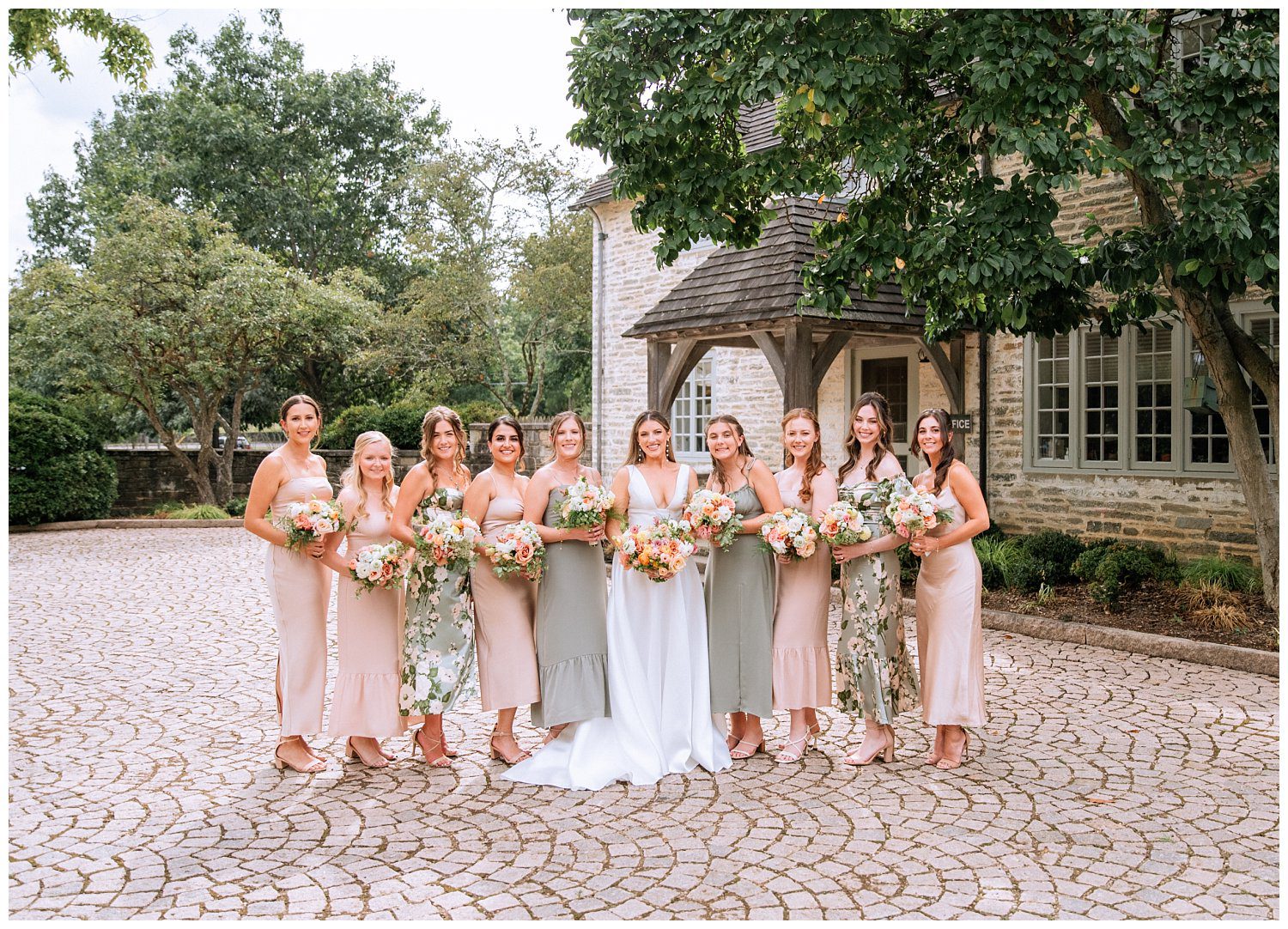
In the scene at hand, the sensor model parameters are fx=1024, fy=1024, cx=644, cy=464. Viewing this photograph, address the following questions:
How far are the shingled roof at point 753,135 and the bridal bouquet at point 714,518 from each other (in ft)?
34.9

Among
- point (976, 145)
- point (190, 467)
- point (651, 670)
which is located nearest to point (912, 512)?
point (651, 670)

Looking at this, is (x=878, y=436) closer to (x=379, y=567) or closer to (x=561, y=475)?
(x=561, y=475)

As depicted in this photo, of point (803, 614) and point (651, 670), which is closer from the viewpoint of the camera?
point (651, 670)

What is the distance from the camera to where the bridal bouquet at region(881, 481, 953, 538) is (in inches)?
222

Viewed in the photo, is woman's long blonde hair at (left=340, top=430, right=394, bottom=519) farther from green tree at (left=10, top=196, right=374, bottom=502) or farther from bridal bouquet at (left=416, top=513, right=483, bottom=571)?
green tree at (left=10, top=196, right=374, bottom=502)

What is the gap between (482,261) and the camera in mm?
27016

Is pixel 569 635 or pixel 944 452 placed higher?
pixel 944 452

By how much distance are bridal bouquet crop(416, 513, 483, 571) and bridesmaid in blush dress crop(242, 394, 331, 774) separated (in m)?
0.60

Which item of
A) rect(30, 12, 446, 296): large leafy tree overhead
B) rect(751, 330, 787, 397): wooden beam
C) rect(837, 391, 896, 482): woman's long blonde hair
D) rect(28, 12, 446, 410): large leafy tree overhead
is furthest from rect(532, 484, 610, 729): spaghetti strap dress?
rect(30, 12, 446, 296): large leafy tree overhead

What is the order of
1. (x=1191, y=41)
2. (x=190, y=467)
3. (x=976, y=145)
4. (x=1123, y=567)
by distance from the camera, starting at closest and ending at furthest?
1. (x=976, y=145)
2. (x=1123, y=567)
3. (x=1191, y=41)
4. (x=190, y=467)

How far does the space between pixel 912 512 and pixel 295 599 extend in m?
3.53

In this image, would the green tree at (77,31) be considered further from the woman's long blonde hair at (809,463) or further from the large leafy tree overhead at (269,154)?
the large leafy tree overhead at (269,154)

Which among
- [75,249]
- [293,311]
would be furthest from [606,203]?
[75,249]

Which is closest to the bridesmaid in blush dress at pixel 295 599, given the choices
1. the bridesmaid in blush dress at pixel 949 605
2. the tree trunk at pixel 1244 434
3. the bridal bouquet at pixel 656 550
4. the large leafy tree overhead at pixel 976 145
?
the bridal bouquet at pixel 656 550
